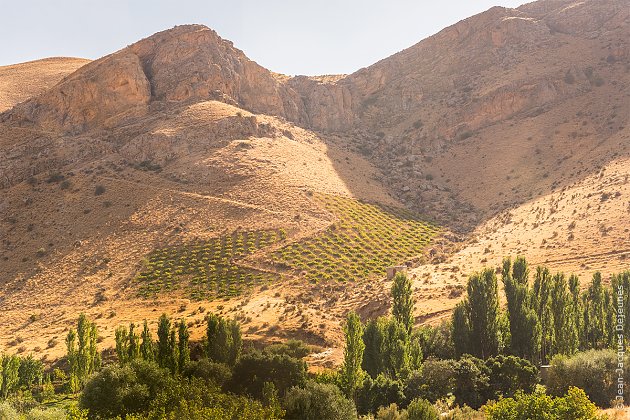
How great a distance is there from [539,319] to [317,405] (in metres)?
18.5

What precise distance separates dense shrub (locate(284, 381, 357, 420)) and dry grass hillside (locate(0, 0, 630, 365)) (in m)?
12.4

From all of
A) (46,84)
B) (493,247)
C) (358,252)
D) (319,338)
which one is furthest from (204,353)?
(46,84)

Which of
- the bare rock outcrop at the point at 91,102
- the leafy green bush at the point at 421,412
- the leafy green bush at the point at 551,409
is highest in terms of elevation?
the bare rock outcrop at the point at 91,102

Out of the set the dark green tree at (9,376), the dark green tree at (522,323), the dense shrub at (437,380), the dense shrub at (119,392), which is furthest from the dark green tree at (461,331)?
the dark green tree at (9,376)

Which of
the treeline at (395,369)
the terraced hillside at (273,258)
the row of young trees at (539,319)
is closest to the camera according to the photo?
the treeline at (395,369)

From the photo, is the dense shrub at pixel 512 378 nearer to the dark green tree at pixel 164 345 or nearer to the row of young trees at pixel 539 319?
the row of young trees at pixel 539 319

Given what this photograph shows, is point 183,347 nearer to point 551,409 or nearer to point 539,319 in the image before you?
point 551,409

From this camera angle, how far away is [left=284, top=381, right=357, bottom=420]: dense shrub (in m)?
26.3

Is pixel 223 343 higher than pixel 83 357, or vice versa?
pixel 223 343

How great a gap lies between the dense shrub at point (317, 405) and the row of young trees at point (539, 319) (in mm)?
12080

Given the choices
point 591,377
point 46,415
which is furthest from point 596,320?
point 46,415

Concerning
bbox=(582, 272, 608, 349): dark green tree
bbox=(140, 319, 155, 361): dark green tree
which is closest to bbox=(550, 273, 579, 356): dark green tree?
bbox=(582, 272, 608, 349): dark green tree

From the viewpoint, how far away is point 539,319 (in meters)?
36.9

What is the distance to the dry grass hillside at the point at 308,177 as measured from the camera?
49.9m
